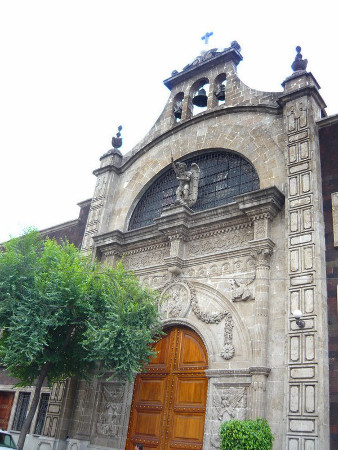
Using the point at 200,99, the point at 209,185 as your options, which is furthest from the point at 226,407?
the point at 200,99

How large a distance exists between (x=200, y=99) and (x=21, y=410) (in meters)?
13.5

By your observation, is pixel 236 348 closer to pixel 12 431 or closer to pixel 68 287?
pixel 68 287

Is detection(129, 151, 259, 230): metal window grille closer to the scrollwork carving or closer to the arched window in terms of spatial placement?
the scrollwork carving

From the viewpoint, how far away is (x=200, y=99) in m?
18.3

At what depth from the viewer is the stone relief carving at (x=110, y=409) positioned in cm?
1395

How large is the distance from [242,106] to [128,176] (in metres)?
5.37

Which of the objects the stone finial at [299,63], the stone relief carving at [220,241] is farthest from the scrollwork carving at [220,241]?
the stone finial at [299,63]

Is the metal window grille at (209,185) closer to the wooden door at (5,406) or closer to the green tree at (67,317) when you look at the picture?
the green tree at (67,317)

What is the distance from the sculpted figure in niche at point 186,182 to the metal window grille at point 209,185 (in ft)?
1.15

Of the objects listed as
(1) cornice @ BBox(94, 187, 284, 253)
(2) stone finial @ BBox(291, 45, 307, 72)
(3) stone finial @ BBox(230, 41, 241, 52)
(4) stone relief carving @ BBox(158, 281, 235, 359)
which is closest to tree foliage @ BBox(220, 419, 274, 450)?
(4) stone relief carving @ BBox(158, 281, 235, 359)

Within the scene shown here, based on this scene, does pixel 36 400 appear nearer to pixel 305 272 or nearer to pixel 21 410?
pixel 21 410

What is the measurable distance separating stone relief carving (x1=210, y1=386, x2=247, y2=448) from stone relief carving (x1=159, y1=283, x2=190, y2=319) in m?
2.73

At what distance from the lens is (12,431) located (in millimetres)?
16984

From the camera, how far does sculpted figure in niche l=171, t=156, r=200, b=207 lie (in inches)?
615
